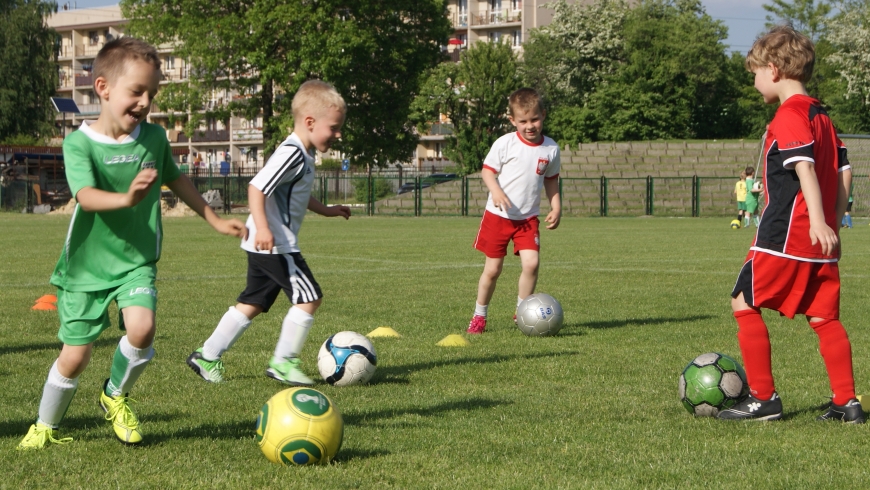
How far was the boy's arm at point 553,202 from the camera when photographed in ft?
26.9

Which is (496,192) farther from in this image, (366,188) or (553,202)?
(366,188)

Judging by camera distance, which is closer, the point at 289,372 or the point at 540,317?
the point at 289,372

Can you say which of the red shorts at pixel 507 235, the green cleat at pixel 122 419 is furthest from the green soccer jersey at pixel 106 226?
the red shorts at pixel 507 235

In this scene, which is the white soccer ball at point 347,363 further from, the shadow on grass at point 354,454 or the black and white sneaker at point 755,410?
the black and white sneaker at point 755,410

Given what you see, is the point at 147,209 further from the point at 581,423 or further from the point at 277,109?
the point at 277,109

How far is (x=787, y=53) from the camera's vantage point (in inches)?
184

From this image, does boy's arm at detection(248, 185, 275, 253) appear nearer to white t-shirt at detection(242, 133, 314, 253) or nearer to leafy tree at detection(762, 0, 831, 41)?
white t-shirt at detection(242, 133, 314, 253)

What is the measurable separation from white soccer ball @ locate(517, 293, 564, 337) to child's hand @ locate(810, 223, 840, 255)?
3.36m

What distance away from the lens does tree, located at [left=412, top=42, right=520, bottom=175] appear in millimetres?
52031

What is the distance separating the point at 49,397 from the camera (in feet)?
13.9

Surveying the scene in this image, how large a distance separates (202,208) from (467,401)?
5.75ft

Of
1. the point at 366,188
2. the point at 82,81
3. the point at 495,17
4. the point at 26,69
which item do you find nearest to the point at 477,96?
the point at 366,188

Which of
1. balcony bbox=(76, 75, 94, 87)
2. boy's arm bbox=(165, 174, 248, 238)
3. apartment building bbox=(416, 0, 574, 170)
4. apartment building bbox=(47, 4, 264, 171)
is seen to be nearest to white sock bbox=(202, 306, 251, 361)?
boy's arm bbox=(165, 174, 248, 238)

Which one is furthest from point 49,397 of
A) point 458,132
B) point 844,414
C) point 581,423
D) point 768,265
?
point 458,132
